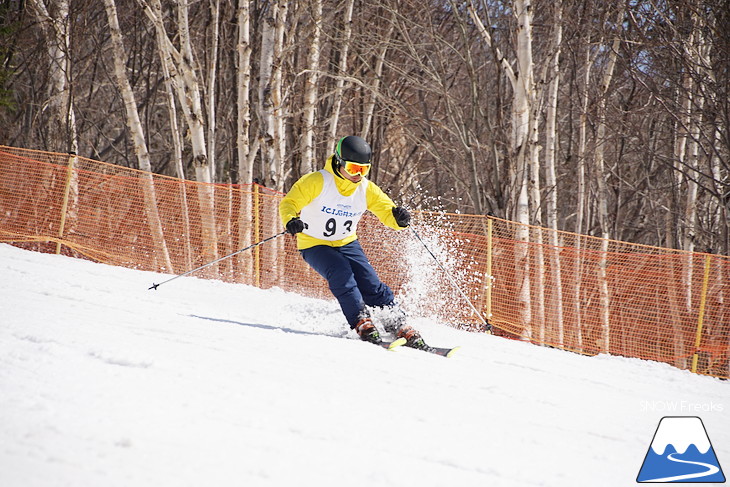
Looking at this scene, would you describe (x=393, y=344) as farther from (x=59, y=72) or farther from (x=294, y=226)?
(x=59, y=72)

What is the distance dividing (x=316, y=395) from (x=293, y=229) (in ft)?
6.24

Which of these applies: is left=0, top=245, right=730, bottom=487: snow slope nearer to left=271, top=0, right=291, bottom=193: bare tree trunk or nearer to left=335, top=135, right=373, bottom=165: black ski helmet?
left=335, top=135, right=373, bottom=165: black ski helmet

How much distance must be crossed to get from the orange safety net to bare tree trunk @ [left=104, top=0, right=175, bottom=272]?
0.03 meters

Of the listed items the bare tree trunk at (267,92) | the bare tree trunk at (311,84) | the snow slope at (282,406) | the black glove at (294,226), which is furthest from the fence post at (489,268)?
the bare tree trunk at (311,84)

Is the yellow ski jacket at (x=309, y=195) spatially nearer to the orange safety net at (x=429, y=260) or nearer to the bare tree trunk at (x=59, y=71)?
the orange safety net at (x=429, y=260)

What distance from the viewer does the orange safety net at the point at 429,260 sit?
8.25 m

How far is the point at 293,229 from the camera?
5.04 m

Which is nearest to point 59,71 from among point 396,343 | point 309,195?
point 309,195

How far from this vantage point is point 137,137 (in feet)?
36.5

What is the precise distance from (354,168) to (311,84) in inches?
255

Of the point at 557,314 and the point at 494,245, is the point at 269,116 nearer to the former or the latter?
the point at 494,245

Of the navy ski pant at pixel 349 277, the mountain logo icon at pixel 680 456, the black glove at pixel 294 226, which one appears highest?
the black glove at pixel 294 226

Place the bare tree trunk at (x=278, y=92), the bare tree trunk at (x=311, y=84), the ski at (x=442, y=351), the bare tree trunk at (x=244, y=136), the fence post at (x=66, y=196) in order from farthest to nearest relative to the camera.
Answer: the bare tree trunk at (x=311, y=84)
the bare tree trunk at (x=278, y=92)
the bare tree trunk at (x=244, y=136)
the fence post at (x=66, y=196)
the ski at (x=442, y=351)

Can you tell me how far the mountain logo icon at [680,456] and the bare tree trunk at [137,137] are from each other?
275 inches
